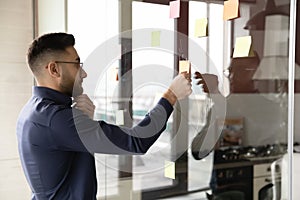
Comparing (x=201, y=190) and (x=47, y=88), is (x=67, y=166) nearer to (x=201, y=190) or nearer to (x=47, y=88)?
(x=47, y=88)

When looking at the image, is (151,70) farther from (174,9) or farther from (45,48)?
(45,48)

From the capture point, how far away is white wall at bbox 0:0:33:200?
236cm

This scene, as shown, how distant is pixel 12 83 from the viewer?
94.0 inches

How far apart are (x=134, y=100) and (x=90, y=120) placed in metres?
0.92

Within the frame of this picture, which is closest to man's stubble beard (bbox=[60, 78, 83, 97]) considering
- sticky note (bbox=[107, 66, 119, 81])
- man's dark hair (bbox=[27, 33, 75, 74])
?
man's dark hair (bbox=[27, 33, 75, 74])

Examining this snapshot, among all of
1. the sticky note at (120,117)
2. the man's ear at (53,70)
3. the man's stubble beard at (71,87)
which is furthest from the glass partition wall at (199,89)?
the man's ear at (53,70)

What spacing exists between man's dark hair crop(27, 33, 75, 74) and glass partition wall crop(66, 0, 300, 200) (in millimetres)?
268

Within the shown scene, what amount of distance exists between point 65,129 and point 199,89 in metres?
0.69

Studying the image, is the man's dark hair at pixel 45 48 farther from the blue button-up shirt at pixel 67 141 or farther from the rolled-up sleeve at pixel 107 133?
the rolled-up sleeve at pixel 107 133

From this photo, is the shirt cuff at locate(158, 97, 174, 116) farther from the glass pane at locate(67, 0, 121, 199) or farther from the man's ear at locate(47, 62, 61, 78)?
the glass pane at locate(67, 0, 121, 199)

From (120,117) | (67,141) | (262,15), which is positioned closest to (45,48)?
(67,141)

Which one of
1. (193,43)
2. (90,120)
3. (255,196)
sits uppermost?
(193,43)

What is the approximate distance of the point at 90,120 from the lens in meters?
1.34

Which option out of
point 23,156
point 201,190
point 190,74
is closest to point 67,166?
point 23,156
